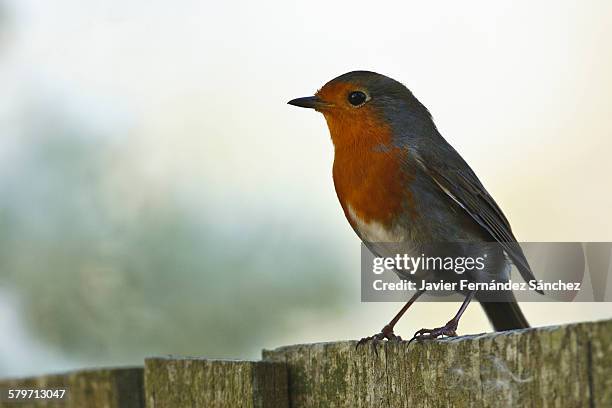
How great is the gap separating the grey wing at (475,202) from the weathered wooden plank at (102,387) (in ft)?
5.21

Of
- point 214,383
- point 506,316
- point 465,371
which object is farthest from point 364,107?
point 465,371

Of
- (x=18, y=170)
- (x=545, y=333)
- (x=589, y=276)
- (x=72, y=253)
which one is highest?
(x=18, y=170)

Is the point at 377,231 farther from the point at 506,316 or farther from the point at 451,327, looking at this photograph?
the point at 506,316

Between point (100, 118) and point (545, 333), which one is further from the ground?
point (100, 118)

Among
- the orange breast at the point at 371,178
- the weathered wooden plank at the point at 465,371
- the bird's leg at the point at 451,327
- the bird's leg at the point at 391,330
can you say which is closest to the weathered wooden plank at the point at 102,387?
the weathered wooden plank at the point at 465,371

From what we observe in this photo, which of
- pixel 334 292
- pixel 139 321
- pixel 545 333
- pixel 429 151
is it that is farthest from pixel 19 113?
pixel 545 333

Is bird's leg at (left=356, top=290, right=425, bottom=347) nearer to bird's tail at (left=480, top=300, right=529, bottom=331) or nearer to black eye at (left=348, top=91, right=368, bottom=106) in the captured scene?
bird's tail at (left=480, top=300, right=529, bottom=331)

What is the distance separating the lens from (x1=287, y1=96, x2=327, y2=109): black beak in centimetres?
416

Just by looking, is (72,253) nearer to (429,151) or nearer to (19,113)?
(19,113)

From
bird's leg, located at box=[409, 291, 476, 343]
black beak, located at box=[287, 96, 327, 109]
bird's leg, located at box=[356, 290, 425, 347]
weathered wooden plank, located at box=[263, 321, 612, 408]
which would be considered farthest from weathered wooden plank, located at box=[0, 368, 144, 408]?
black beak, located at box=[287, 96, 327, 109]

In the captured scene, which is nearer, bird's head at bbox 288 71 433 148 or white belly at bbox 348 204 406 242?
white belly at bbox 348 204 406 242

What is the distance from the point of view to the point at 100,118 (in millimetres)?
4984

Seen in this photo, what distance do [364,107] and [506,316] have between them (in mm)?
958

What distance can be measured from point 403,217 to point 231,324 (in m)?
1.21
